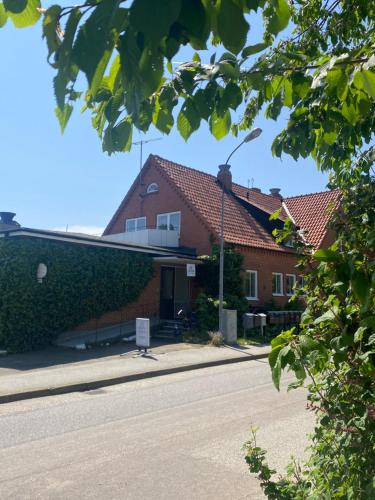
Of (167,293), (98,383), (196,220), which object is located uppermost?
(196,220)

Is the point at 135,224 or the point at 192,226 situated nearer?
the point at 192,226

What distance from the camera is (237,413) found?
8008mm

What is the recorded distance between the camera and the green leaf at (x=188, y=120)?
81.2 inches

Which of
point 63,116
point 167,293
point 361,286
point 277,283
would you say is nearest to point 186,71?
point 63,116

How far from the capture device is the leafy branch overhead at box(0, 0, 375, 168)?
1.20 m

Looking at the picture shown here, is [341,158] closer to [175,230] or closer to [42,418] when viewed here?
[42,418]

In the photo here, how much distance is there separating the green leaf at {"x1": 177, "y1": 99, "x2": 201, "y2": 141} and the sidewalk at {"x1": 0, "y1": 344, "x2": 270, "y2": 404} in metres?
8.80

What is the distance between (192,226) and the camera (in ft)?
81.8

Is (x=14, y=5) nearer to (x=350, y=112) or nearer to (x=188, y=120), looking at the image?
(x=188, y=120)

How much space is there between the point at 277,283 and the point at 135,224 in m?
8.80

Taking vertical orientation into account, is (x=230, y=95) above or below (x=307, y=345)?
above

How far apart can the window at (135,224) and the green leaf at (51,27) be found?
26.3 m

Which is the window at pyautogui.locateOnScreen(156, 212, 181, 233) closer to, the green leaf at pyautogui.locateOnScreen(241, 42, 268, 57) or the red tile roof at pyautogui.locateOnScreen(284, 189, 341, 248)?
the red tile roof at pyautogui.locateOnScreen(284, 189, 341, 248)

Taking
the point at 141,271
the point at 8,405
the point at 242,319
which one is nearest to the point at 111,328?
the point at 141,271
